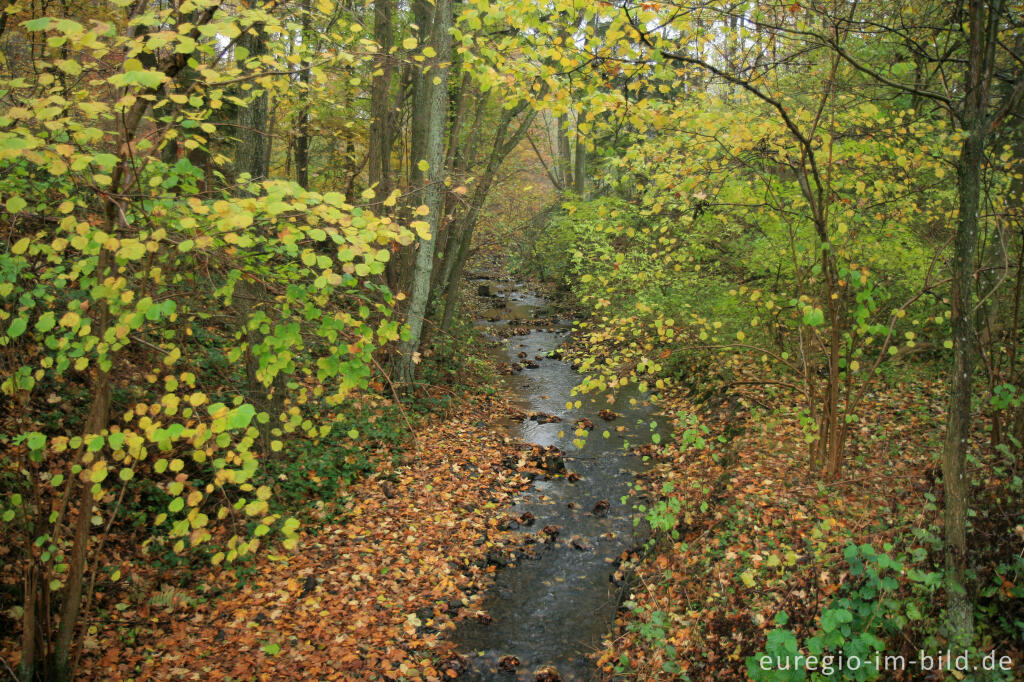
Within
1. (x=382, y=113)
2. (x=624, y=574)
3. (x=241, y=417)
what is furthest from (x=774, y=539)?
(x=382, y=113)

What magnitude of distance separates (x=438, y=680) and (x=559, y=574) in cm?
187

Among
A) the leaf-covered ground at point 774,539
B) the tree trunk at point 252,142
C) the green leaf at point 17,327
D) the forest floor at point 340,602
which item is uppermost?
the tree trunk at point 252,142

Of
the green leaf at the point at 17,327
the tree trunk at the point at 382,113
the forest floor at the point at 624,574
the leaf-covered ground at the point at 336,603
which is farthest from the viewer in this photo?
the tree trunk at the point at 382,113

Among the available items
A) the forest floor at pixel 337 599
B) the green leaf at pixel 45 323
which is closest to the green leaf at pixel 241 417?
the green leaf at pixel 45 323

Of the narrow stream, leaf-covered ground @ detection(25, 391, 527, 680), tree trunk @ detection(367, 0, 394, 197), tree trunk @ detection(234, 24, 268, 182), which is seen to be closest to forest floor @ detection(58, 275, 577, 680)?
leaf-covered ground @ detection(25, 391, 527, 680)

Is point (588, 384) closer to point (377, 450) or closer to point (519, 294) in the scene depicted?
point (377, 450)

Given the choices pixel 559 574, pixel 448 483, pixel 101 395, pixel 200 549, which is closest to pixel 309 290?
pixel 101 395

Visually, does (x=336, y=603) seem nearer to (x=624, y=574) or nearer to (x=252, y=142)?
(x=624, y=574)

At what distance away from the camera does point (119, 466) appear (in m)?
5.67

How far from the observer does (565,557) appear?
6.46 m

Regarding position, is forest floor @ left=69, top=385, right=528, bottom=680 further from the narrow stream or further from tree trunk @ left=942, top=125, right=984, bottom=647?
tree trunk @ left=942, top=125, right=984, bottom=647

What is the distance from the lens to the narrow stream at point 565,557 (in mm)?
5107

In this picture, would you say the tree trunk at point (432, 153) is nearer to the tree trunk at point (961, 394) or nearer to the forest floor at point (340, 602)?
the forest floor at point (340, 602)

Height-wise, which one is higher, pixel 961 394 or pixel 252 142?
pixel 252 142
